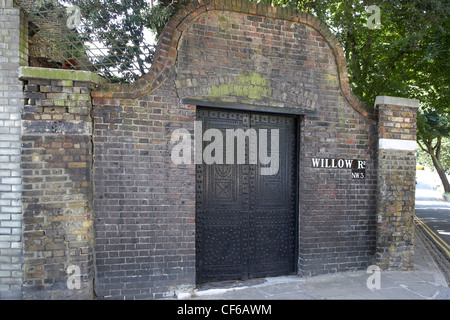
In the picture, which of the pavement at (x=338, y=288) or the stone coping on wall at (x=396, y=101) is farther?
the stone coping on wall at (x=396, y=101)

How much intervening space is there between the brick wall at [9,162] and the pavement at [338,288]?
2225 mm

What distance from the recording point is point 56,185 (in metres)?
4.18

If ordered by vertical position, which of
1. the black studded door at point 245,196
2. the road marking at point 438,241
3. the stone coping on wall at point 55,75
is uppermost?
the stone coping on wall at point 55,75

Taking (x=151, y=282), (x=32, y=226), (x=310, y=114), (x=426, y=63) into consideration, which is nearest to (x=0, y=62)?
(x=32, y=226)

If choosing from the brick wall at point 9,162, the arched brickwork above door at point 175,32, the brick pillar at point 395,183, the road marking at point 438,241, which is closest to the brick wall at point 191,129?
the arched brickwork above door at point 175,32

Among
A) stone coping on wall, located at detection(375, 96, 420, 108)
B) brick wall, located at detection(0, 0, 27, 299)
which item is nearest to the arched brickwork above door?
brick wall, located at detection(0, 0, 27, 299)

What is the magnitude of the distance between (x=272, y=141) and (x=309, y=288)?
245 centimetres

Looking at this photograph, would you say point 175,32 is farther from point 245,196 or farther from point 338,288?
point 338,288

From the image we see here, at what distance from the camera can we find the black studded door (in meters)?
5.11

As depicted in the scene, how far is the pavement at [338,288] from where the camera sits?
4688 millimetres

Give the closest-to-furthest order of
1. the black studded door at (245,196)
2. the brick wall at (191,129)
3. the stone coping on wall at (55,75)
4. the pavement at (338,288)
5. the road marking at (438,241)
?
the stone coping on wall at (55,75) < the brick wall at (191,129) < the pavement at (338,288) < the black studded door at (245,196) < the road marking at (438,241)

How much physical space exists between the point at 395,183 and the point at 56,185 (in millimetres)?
5642

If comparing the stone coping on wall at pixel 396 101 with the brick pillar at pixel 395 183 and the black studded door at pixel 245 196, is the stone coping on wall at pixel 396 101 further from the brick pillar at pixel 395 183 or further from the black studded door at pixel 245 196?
the black studded door at pixel 245 196

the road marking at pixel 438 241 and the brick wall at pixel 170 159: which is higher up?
the brick wall at pixel 170 159
